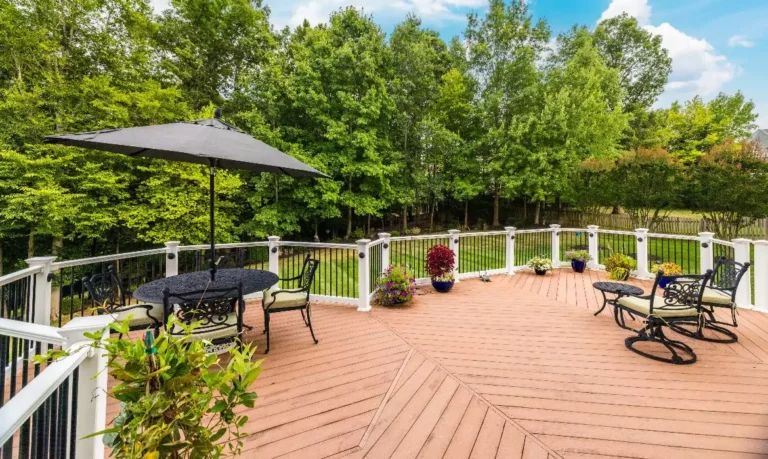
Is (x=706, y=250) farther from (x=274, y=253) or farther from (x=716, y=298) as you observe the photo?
(x=274, y=253)

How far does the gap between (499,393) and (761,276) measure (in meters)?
4.68

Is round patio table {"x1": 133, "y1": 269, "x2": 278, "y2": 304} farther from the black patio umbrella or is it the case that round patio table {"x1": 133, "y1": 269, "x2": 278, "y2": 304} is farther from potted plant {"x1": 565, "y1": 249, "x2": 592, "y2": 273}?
potted plant {"x1": 565, "y1": 249, "x2": 592, "y2": 273}

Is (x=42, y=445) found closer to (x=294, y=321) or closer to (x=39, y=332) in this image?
(x=39, y=332)

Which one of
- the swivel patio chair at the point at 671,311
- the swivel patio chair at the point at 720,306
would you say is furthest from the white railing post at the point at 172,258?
the swivel patio chair at the point at 720,306

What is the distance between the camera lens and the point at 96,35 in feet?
33.9

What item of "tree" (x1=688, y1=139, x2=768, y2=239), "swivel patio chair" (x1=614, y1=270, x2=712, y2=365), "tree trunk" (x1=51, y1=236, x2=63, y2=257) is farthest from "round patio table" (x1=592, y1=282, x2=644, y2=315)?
"tree trunk" (x1=51, y1=236, x2=63, y2=257)

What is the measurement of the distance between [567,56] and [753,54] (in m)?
7.91

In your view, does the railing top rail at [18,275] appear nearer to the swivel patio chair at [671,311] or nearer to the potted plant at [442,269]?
the potted plant at [442,269]

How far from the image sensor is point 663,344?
3.54 meters

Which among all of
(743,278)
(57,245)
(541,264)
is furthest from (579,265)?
(57,245)

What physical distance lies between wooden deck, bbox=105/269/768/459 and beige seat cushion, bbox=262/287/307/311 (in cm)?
43

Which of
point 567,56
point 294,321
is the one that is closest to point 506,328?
point 294,321

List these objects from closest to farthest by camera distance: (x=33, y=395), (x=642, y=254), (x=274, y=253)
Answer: (x=33, y=395), (x=274, y=253), (x=642, y=254)

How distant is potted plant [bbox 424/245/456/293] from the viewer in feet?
19.1
